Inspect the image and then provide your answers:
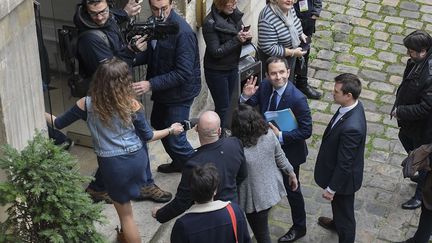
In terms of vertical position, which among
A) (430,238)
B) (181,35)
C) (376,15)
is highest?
(181,35)

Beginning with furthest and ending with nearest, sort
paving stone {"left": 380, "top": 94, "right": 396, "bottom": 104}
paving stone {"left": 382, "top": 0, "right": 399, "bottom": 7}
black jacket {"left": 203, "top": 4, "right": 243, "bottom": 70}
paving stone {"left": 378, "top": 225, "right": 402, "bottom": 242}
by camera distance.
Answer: paving stone {"left": 382, "top": 0, "right": 399, "bottom": 7}
paving stone {"left": 380, "top": 94, "right": 396, "bottom": 104}
black jacket {"left": 203, "top": 4, "right": 243, "bottom": 70}
paving stone {"left": 378, "top": 225, "right": 402, "bottom": 242}

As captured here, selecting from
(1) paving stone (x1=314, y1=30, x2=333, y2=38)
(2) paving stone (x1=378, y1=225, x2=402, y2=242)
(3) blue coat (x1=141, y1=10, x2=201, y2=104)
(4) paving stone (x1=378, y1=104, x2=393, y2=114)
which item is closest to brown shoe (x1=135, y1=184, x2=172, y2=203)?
(3) blue coat (x1=141, y1=10, x2=201, y2=104)

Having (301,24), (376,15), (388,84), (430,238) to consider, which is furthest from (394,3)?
(430,238)

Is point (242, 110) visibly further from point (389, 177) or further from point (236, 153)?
point (389, 177)

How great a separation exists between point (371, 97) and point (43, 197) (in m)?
5.79

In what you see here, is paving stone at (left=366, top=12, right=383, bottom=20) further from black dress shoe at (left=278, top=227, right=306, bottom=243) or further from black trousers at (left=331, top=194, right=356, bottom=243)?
black trousers at (left=331, top=194, right=356, bottom=243)

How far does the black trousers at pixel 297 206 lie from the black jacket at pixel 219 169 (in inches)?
44.6

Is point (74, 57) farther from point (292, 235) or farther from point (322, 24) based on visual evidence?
point (322, 24)

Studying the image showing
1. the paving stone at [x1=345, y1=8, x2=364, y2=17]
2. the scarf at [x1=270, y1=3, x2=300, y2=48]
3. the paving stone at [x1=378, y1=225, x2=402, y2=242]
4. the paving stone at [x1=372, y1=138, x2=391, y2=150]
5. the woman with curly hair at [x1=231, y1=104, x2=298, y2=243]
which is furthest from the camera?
the paving stone at [x1=345, y1=8, x2=364, y2=17]

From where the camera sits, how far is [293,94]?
21.4ft

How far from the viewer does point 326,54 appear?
10.4 metres

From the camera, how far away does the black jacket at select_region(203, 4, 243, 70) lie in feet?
24.7

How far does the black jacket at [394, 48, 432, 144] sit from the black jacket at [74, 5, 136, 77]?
264 centimetres

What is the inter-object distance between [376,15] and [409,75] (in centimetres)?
437
